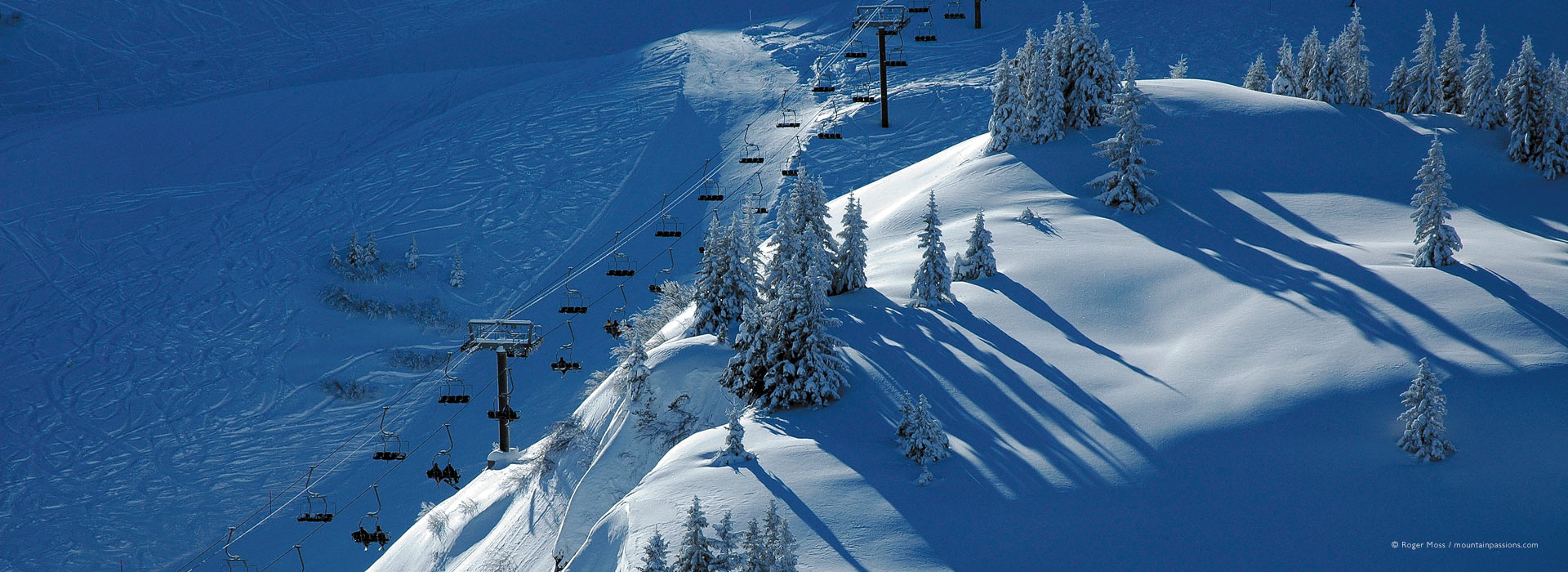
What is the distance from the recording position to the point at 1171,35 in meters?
93.9

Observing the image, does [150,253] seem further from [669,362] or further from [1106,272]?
[1106,272]

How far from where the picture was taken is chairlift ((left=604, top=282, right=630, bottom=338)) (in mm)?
49219

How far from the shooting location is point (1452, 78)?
6481 cm

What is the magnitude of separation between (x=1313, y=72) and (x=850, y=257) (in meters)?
33.1

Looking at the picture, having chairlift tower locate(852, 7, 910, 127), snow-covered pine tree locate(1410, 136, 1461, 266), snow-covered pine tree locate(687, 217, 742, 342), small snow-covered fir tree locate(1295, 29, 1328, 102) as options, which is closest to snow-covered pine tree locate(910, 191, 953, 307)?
snow-covered pine tree locate(687, 217, 742, 342)

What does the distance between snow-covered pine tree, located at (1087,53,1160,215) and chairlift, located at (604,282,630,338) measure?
2206 centimetres

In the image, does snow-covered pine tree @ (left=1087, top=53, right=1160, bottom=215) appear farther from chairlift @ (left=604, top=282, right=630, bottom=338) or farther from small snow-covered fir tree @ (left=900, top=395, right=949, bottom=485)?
small snow-covered fir tree @ (left=900, top=395, right=949, bottom=485)

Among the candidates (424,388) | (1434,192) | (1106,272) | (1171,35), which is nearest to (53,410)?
(424,388)

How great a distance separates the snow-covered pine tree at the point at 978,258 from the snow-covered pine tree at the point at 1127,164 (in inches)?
360

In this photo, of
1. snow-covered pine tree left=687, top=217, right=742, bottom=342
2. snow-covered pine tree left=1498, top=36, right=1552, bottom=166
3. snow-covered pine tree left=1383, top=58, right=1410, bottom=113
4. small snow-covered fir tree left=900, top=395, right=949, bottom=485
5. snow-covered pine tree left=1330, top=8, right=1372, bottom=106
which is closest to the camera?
small snow-covered fir tree left=900, top=395, right=949, bottom=485

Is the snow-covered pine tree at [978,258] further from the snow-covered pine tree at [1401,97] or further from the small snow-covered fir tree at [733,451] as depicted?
the snow-covered pine tree at [1401,97]

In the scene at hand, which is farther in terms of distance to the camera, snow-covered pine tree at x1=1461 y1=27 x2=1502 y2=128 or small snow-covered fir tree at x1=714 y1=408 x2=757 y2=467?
snow-covered pine tree at x1=1461 y1=27 x2=1502 y2=128

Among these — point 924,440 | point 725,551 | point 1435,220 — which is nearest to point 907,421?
point 924,440

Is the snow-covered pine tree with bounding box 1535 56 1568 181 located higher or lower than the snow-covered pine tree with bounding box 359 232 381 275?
higher
